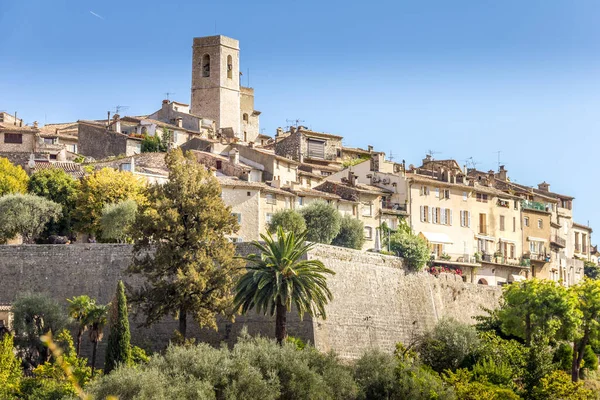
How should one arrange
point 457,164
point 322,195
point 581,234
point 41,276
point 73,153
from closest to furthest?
point 41,276
point 322,195
point 73,153
point 457,164
point 581,234

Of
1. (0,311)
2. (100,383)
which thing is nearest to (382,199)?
(0,311)

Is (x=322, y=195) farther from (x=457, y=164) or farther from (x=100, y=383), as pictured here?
(x=100, y=383)

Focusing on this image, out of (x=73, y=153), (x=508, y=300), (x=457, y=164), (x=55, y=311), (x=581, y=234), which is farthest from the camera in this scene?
(x=581, y=234)

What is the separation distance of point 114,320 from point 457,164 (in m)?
49.6

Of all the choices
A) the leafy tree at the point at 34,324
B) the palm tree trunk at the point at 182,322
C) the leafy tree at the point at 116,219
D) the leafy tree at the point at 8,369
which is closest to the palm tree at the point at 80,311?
the leafy tree at the point at 34,324

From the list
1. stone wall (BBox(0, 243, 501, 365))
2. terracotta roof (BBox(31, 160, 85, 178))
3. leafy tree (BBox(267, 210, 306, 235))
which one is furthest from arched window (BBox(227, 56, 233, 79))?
stone wall (BBox(0, 243, 501, 365))

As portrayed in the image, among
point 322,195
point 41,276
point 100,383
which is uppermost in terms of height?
point 322,195

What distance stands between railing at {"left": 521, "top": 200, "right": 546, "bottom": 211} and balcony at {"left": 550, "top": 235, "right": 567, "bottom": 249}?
9.07 ft

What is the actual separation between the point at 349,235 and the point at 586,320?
561 inches

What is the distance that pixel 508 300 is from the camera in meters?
59.0

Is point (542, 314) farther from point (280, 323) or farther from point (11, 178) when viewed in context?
point (11, 178)

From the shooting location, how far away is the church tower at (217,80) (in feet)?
326

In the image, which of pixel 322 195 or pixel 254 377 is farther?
pixel 322 195

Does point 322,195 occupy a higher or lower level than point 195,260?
higher
